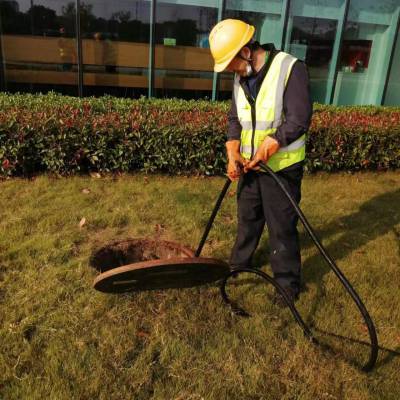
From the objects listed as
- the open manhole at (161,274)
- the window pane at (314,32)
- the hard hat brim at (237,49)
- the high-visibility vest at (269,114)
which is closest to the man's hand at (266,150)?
the high-visibility vest at (269,114)

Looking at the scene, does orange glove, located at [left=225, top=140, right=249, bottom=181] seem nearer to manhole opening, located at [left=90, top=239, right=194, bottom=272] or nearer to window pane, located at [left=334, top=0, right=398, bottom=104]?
manhole opening, located at [left=90, top=239, right=194, bottom=272]

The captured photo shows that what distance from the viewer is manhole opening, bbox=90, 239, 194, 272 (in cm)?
385

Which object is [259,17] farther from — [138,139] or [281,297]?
[281,297]

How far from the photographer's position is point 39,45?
27.5ft

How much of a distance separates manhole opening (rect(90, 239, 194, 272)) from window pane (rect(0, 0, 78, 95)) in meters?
5.68

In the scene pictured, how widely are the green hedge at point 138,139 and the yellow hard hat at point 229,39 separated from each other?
297cm

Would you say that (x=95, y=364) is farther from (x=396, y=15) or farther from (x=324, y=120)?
(x=396, y=15)

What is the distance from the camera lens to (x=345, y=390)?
261 cm

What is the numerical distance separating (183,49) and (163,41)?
1.42 ft

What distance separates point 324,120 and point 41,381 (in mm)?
5285

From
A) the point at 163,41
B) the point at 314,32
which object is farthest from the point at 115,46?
the point at 314,32

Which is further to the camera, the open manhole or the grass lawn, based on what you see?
the grass lawn

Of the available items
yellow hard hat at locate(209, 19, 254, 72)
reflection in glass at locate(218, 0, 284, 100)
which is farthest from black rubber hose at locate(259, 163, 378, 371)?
reflection in glass at locate(218, 0, 284, 100)

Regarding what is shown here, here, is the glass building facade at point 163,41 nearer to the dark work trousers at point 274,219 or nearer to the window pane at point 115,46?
the window pane at point 115,46
